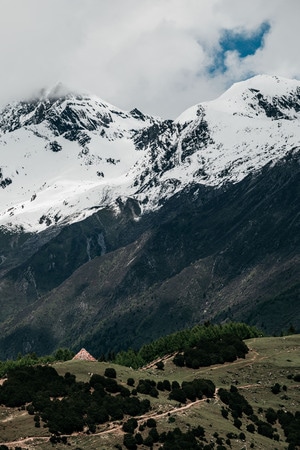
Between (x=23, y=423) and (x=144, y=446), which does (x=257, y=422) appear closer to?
(x=144, y=446)

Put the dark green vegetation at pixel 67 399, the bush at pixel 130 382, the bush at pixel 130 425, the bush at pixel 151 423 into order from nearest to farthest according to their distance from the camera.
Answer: the bush at pixel 130 425, the dark green vegetation at pixel 67 399, the bush at pixel 151 423, the bush at pixel 130 382

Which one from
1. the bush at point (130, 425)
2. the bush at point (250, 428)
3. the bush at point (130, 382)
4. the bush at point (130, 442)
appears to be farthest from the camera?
the bush at point (130, 382)

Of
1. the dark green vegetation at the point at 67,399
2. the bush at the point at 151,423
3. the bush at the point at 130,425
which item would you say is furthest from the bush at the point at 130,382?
the bush at the point at 151,423

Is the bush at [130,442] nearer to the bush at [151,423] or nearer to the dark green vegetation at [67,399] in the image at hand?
the bush at [151,423]

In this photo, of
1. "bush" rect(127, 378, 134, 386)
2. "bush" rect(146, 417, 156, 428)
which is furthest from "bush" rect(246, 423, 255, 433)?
"bush" rect(127, 378, 134, 386)

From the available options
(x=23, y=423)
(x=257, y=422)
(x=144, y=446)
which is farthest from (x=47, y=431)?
(x=257, y=422)

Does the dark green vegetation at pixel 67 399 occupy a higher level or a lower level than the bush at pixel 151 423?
higher

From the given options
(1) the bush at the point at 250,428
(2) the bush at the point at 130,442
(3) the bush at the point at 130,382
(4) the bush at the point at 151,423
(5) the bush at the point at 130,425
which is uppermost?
(3) the bush at the point at 130,382

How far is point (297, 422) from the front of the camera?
626 ft

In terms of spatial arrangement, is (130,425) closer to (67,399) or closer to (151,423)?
(151,423)

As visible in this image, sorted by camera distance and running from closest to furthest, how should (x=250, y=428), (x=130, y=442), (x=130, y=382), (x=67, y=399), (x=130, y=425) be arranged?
(x=130, y=442)
(x=130, y=425)
(x=67, y=399)
(x=250, y=428)
(x=130, y=382)

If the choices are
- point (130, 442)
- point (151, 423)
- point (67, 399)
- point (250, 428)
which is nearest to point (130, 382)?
point (67, 399)

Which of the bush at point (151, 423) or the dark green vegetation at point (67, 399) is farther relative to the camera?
the bush at point (151, 423)

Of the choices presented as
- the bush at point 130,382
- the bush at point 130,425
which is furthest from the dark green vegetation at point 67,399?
the bush at point 130,382
